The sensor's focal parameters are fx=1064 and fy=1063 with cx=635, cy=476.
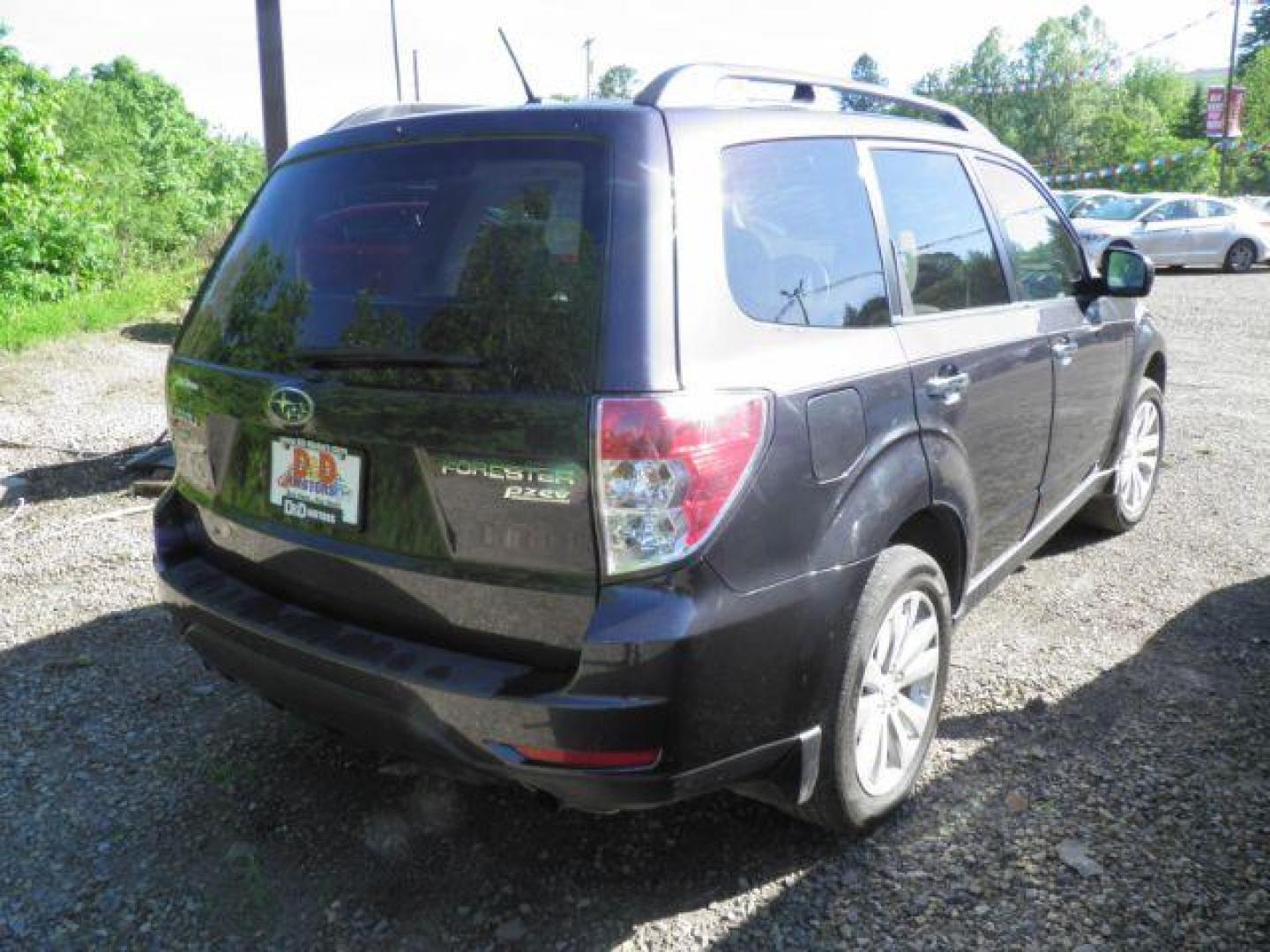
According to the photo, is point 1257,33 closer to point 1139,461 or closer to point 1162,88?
point 1162,88

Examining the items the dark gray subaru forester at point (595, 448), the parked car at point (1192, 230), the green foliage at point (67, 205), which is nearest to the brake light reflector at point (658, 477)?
the dark gray subaru forester at point (595, 448)

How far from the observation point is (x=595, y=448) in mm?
2059

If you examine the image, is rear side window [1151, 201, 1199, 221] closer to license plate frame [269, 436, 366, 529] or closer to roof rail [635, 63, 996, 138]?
roof rail [635, 63, 996, 138]

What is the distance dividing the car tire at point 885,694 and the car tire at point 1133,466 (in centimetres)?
228

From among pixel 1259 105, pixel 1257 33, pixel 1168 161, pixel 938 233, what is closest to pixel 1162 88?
pixel 1257 33

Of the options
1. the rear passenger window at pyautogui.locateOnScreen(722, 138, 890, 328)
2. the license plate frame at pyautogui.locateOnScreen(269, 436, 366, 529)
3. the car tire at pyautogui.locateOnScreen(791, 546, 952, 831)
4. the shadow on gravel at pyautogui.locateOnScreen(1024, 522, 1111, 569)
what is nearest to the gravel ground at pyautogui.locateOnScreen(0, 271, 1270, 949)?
the car tire at pyautogui.locateOnScreen(791, 546, 952, 831)

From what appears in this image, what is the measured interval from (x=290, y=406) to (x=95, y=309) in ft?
37.7

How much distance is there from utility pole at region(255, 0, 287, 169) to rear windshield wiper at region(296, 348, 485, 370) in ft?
13.8

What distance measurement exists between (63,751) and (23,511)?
2844mm

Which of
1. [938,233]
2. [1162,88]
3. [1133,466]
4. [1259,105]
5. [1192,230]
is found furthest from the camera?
[1162,88]

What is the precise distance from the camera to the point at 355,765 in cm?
318

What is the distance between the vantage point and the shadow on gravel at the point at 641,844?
8.14 feet

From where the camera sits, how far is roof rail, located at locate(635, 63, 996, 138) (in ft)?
7.77

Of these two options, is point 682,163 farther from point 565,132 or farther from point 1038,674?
point 1038,674
